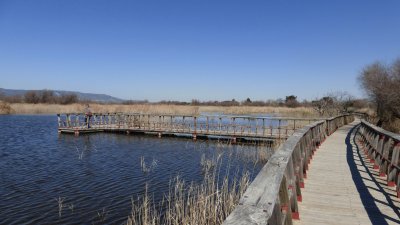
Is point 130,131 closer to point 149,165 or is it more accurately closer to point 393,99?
point 149,165

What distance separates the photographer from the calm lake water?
9.70 metres

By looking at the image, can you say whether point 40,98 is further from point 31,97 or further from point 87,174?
point 87,174

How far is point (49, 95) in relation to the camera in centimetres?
8444

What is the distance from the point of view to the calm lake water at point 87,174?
9695mm

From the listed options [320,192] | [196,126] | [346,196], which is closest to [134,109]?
[196,126]

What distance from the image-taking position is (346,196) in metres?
6.23

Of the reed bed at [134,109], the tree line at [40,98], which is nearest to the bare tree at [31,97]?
the tree line at [40,98]

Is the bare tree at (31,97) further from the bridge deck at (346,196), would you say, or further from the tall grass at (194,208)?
the bridge deck at (346,196)

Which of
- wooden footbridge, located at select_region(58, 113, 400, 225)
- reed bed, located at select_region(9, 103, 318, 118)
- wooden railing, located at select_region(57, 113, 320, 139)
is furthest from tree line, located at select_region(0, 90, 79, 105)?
wooden footbridge, located at select_region(58, 113, 400, 225)

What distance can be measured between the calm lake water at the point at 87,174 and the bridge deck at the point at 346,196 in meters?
5.16

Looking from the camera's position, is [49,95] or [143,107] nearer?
[143,107]

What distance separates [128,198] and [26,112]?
50546mm

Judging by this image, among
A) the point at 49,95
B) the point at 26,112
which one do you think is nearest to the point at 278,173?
the point at 26,112

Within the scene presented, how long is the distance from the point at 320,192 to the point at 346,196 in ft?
1.61
